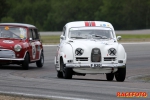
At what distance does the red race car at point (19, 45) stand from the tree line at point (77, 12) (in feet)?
138

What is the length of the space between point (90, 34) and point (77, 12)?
73509 millimetres

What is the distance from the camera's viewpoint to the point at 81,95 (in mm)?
10070

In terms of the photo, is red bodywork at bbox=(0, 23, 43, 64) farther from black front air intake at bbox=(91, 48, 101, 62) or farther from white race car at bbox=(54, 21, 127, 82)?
black front air intake at bbox=(91, 48, 101, 62)

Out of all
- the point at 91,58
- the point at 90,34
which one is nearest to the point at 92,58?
the point at 91,58

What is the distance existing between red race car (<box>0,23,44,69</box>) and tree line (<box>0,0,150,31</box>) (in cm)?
4216

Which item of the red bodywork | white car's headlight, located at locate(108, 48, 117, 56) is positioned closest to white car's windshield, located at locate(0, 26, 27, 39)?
the red bodywork

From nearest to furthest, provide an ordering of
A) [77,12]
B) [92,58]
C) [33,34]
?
[92,58]
[33,34]
[77,12]

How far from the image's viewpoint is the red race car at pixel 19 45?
59.7 feet

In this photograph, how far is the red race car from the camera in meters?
18.2

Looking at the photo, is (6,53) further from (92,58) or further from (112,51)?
(112,51)

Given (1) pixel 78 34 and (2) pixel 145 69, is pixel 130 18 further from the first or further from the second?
(1) pixel 78 34

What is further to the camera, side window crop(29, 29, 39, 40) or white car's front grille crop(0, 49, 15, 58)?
side window crop(29, 29, 39, 40)

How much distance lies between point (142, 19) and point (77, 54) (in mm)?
63008

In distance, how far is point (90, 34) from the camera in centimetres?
1516
